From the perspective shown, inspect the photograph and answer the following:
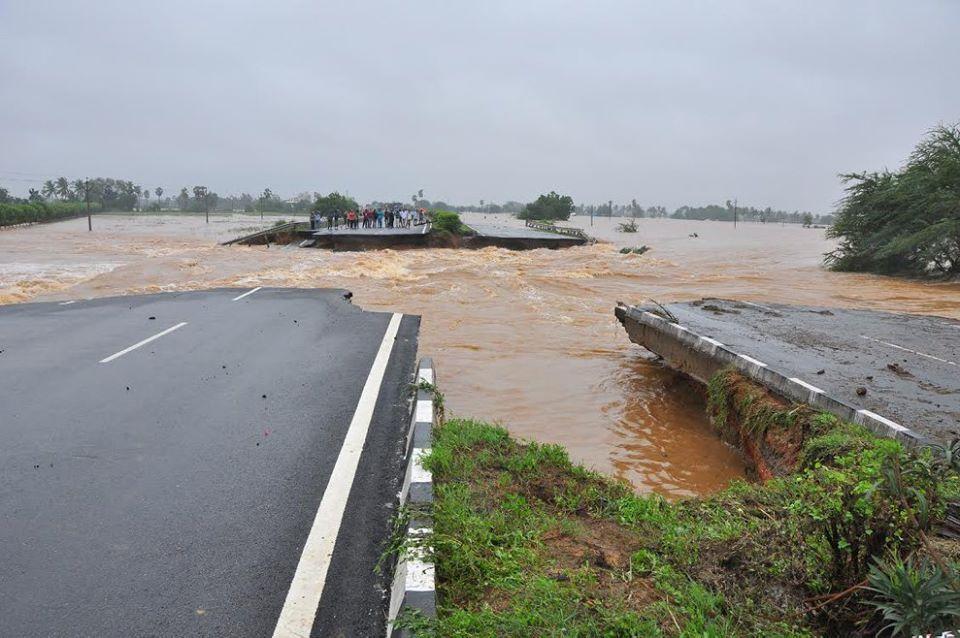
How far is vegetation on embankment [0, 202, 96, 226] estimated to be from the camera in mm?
51281

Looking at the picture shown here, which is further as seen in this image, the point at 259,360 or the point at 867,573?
the point at 259,360

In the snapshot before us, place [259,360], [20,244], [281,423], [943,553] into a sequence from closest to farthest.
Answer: [943,553], [281,423], [259,360], [20,244]

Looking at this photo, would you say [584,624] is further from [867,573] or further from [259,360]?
[259,360]

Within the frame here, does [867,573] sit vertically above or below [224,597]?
above

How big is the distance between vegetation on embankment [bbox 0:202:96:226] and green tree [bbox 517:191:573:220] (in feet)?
186

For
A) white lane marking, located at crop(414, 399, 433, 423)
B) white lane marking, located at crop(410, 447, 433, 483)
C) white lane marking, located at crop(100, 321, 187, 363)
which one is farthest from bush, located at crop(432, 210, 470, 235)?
white lane marking, located at crop(410, 447, 433, 483)

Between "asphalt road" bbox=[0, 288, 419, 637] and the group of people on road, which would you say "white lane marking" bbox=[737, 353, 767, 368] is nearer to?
"asphalt road" bbox=[0, 288, 419, 637]

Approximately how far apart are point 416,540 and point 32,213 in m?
67.4

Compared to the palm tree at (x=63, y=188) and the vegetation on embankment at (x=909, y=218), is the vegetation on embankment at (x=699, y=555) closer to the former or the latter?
the vegetation on embankment at (x=909, y=218)

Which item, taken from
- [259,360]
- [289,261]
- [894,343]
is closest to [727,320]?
[894,343]

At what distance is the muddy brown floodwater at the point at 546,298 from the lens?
747cm

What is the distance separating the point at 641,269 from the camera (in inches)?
1103

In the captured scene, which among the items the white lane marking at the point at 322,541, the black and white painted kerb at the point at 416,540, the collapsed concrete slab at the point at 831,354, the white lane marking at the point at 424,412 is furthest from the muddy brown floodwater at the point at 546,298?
the white lane marking at the point at 322,541

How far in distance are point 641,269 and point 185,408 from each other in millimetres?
24487
